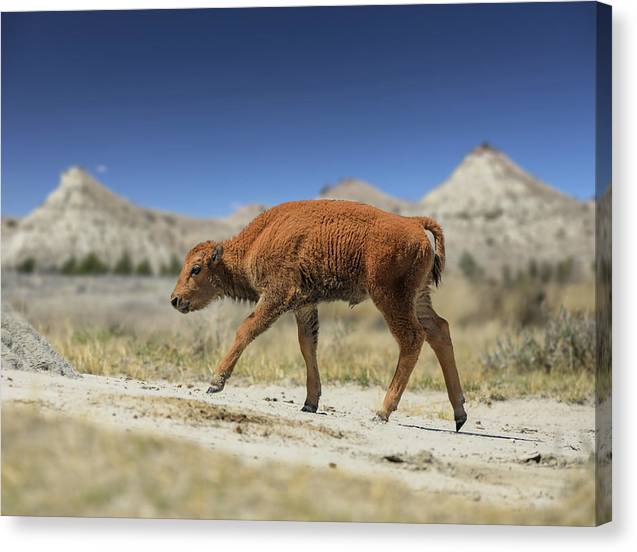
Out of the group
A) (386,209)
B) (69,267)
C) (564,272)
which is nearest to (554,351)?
(564,272)

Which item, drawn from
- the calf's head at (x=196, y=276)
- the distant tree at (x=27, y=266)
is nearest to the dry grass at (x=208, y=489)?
the calf's head at (x=196, y=276)

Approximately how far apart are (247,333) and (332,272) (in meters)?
0.92

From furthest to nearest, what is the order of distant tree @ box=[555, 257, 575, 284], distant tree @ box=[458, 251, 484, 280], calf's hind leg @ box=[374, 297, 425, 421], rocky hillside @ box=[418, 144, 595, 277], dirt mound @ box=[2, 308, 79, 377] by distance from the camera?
1. rocky hillside @ box=[418, 144, 595, 277]
2. distant tree @ box=[458, 251, 484, 280]
3. distant tree @ box=[555, 257, 575, 284]
4. dirt mound @ box=[2, 308, 79, 377]
5. calf's hind leg @ box=[374, 297, 425, 421]

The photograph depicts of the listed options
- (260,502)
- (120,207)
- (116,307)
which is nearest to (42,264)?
(116,307)

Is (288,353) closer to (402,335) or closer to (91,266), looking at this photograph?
(402,335)

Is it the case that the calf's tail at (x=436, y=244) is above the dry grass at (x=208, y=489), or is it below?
above

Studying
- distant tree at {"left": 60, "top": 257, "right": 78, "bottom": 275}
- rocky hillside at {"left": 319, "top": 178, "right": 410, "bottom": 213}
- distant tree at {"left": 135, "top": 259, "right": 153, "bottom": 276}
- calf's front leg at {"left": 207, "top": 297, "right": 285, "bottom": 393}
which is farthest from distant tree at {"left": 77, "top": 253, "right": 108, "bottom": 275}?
calf's front leg at {"left": 207, "top": 297, "right": 285, "bottom": 393}

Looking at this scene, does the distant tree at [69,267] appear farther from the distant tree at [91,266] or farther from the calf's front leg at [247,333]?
the calf's front leg at [247,333]

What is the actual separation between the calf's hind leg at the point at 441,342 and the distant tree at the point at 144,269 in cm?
2022

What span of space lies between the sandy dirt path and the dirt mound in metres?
0.20

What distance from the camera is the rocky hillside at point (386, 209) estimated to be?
1093 inches

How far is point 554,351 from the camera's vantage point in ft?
38.0

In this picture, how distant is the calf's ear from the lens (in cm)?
839

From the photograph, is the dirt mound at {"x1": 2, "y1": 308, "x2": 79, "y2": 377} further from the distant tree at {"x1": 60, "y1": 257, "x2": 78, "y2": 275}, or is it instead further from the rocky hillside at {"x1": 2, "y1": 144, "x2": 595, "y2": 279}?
the distant tree at {"x1": 60, "y1": 257, "x2": 78, "y2": 275}
